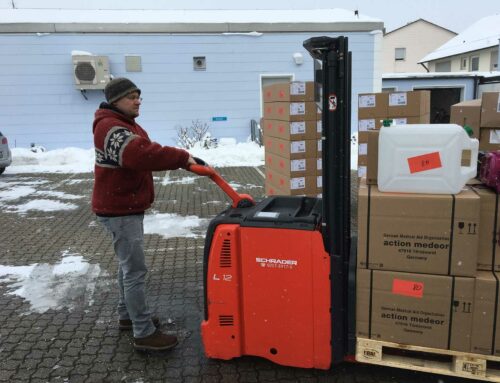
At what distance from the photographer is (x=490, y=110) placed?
459cm

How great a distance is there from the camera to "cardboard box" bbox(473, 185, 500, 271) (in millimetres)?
2541

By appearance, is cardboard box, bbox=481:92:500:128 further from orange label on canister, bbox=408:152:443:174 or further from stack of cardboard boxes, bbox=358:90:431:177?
orange label on canister, bbox=408:152:443:174

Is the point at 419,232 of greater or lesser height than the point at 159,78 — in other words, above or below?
below

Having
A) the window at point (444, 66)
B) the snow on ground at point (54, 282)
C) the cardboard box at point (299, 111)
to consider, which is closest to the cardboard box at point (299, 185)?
the cardboard box at point (299, 111)

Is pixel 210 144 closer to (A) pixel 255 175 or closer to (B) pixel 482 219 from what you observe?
(A) pixel 255 175

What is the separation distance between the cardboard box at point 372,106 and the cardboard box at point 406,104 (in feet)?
0.32

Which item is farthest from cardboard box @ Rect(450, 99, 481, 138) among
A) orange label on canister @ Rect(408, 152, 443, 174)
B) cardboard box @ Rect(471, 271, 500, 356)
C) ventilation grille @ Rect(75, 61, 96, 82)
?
ventilation grille @ Rect(75, 61, 96, 82)

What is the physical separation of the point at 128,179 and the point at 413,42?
43.4m

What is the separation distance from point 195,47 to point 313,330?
13065 mm

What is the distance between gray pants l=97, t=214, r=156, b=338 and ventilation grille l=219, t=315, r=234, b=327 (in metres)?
0.64

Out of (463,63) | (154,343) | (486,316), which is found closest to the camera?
(486,316)

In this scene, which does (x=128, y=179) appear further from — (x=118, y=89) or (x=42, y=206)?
(x=42, y=206)

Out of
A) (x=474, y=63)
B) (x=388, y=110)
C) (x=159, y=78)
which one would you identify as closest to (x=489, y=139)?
(x=388, y=110)

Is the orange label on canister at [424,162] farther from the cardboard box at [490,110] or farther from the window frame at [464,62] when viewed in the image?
the window frame at [464,62]
